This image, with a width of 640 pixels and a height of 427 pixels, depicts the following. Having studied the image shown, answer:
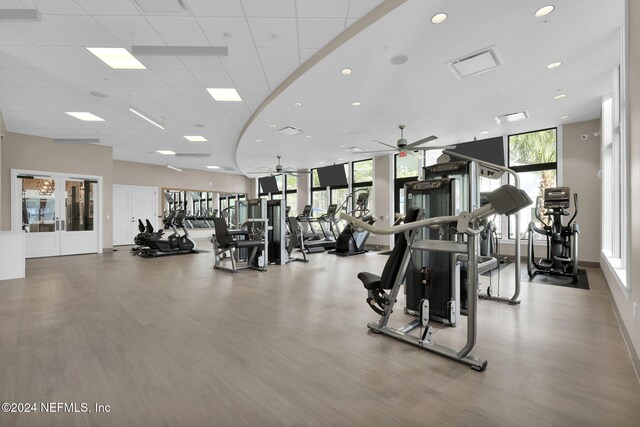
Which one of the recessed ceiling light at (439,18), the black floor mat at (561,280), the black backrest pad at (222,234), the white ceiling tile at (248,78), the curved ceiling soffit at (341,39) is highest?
the white ceiling tile at (248,78)

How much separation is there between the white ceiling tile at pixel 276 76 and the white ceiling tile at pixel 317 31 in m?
0.77

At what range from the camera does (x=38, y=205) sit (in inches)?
328

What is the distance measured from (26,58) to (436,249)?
609cm

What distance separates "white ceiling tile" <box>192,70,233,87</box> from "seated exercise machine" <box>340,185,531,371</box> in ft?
12.0

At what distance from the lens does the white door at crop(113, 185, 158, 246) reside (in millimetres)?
11781

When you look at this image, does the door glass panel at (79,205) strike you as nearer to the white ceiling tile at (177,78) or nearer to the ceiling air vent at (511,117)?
the white ceiling tile at (177,78)

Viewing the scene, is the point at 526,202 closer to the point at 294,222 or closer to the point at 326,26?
the point at 326,26

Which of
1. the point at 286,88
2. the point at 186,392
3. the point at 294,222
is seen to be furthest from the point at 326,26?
the point at 294,222

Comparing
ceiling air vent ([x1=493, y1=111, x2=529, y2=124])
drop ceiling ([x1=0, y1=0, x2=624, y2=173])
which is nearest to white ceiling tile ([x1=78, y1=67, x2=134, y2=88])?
drop ceiling ([x1=0, y1=0, x2=624, y2=173])

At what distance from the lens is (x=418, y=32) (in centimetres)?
351

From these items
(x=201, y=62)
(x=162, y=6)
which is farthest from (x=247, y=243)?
(x=162, y=6)

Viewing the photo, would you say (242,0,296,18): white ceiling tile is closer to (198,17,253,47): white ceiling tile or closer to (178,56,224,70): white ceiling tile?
(198,17,253,47): white ceiling tile

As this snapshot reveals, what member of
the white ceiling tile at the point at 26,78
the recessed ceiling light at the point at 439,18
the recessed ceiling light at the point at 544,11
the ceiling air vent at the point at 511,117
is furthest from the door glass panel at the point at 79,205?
the ceiling air vent at the point at 511,117

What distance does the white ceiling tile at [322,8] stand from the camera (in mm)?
3227
